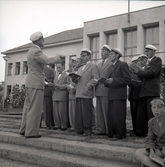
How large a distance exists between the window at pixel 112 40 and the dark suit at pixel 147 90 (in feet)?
57.6

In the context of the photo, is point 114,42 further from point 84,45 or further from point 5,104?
point 5,104

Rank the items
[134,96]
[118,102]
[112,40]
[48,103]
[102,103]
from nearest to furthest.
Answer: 1. [118,102]
2. [102,103]
3. [134,96]
4. [48,103]
5. [112,40]

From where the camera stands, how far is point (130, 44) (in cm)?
2161

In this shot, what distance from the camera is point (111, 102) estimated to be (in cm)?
487

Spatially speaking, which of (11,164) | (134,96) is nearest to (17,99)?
(134,96)

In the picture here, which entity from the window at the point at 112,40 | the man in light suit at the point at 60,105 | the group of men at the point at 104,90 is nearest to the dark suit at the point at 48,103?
the man in light suit at the point at 60,105

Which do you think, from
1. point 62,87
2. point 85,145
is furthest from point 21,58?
point 85,145

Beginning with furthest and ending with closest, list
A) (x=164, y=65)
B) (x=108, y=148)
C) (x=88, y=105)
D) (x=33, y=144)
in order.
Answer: (x=164, y=65), (x=88, y=105), (x=33, y=144), (x=108, y=148)

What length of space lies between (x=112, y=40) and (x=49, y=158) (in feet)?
64.6

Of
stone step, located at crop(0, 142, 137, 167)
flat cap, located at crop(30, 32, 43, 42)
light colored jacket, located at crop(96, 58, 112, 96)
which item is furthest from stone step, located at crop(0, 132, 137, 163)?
flat cap, located at crop(30, 32, 43, 42)

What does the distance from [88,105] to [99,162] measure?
196 cm

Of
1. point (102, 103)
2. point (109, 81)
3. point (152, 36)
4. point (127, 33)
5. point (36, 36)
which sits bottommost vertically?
point (102, 103)

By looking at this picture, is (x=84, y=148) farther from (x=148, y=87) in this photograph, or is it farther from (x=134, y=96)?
(x=134, y=96)

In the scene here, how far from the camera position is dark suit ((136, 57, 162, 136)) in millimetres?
4805
